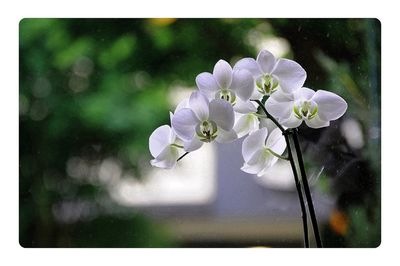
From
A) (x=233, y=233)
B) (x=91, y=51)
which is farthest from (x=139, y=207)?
(x=91, y=51)

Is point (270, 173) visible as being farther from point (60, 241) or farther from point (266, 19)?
point (60, 241)

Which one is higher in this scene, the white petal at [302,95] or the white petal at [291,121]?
the white petal at [302,95]

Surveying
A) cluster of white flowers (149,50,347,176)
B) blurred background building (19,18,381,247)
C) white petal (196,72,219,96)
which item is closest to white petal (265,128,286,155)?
cluster of white flowers (149,50,347,176)

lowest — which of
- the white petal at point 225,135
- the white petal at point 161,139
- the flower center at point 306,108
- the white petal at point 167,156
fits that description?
the white petal at point 167,156

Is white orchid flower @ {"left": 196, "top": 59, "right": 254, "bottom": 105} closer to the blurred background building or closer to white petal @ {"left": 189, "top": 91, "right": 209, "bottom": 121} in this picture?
white petal @ {"left": 189, "top": 91, "right": 209, "bottom": 121}

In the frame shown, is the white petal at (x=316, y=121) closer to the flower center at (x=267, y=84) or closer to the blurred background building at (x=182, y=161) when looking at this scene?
the flower center at (x=267, y=84)

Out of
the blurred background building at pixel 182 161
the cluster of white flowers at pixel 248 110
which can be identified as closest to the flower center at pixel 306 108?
the cluster of white flowers at pixel 248 110
